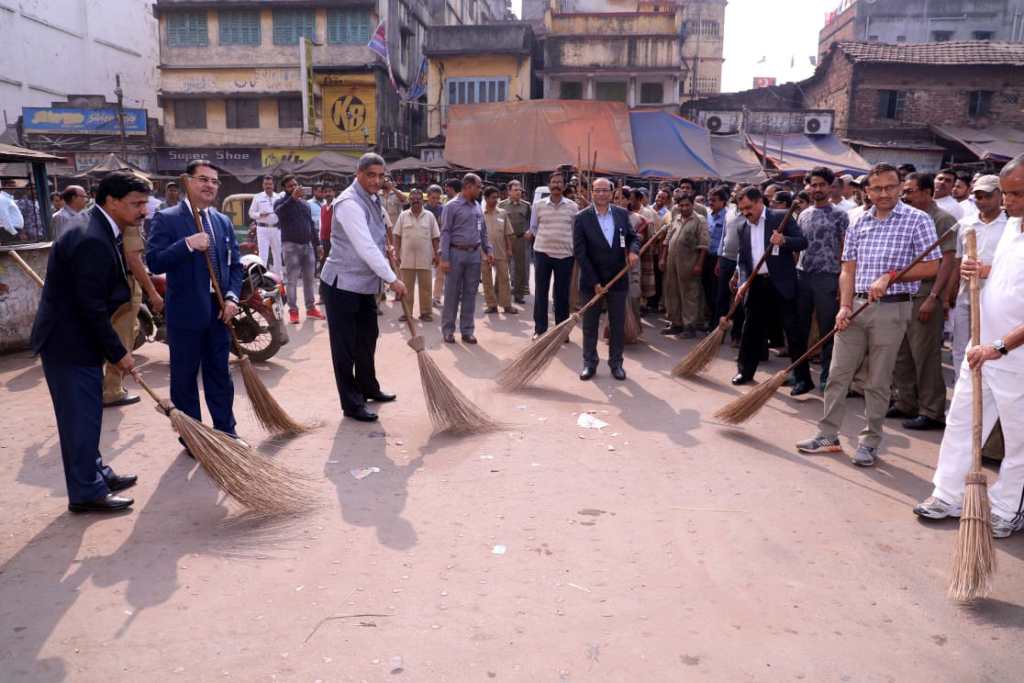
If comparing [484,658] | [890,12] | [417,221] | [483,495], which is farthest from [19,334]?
[890,12]

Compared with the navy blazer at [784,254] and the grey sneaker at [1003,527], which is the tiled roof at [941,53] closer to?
the navy blazer at [784,254]

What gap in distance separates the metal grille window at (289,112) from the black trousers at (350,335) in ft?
80.7

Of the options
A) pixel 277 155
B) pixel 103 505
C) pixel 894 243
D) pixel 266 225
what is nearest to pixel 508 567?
pixel 103 505

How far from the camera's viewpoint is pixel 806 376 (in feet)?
20.8

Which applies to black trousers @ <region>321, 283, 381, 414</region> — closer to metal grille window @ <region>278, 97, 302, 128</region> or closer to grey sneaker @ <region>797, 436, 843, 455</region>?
grey sneaker @ <region>797, 436, 843, 455</region>

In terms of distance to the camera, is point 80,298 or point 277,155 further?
point 277,155

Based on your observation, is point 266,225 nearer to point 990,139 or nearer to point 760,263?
point 760,263

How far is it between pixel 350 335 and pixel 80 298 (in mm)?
2049

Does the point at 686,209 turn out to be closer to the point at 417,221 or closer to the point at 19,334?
the point at 417,221

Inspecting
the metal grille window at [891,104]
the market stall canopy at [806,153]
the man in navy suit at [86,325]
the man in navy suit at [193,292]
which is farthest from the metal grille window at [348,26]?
the man in navy suit at [86,325]

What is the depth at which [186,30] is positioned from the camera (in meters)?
28.2

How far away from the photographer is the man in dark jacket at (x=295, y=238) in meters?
9.04

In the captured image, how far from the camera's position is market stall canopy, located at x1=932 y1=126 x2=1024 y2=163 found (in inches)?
893

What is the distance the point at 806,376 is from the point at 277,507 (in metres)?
4.53
